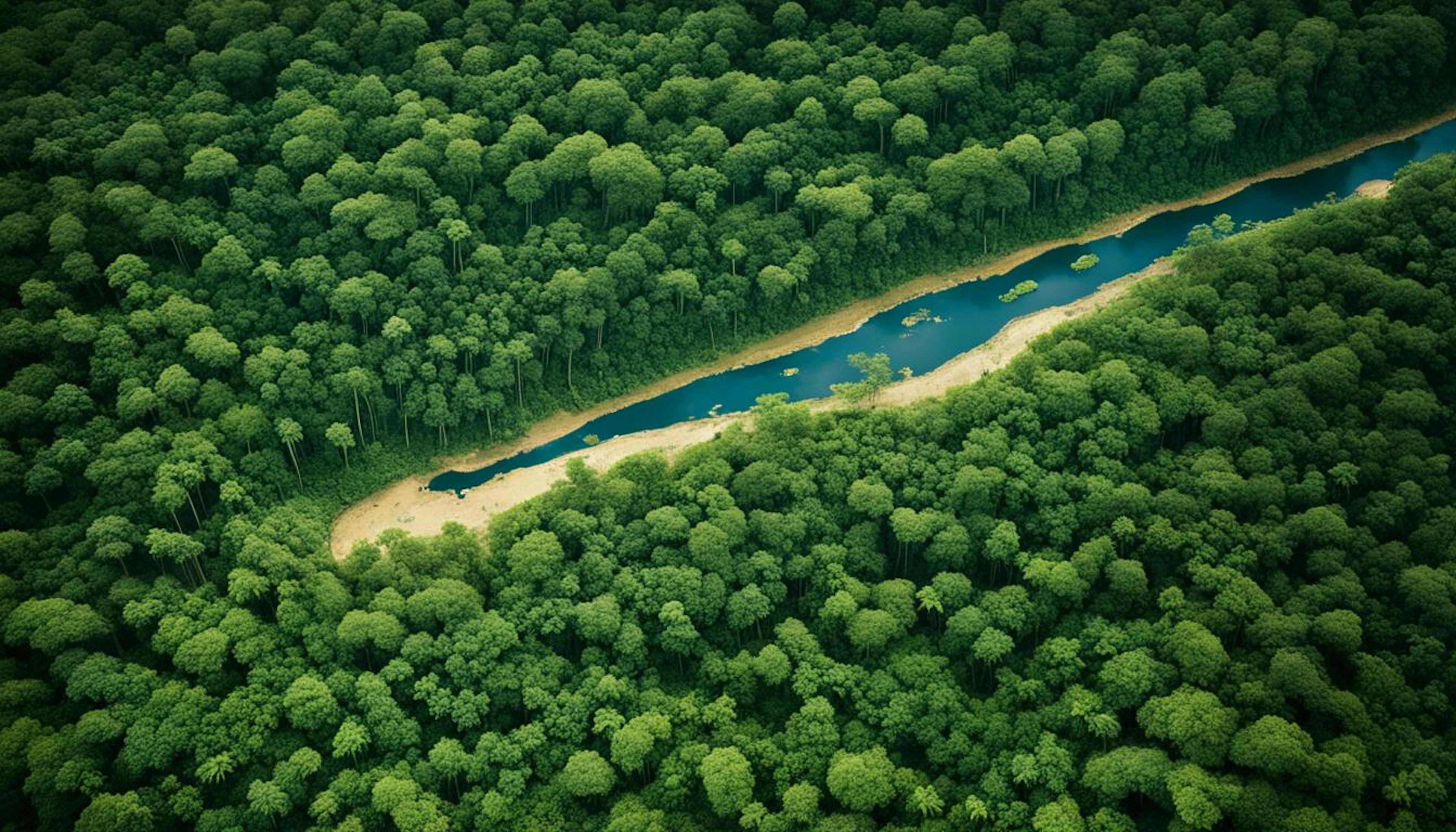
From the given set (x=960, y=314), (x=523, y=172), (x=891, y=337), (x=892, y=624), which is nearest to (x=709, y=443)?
(x=892, y=624)

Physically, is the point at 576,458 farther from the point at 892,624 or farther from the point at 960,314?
the point at 960,314

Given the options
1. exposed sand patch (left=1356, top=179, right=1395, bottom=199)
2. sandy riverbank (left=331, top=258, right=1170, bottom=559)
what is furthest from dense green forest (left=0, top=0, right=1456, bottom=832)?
exposed sand patch (left=1356, top=179, right=1395, bottom=199)

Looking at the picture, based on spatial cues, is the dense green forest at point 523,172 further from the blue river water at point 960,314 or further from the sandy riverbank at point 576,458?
the sandy riverbank at point 576,458

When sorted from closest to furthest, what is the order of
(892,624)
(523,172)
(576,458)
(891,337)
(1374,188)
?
1. (892,624)
2. (576,458)
3. (523,172)
4. (891,337)
5. (1374,188)

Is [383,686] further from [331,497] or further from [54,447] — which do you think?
[54,447]

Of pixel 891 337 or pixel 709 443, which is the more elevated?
pixel 891 337

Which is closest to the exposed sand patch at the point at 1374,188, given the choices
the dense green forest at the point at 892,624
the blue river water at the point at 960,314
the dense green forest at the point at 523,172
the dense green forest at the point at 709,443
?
→ the blue river water at the point at 960,314
